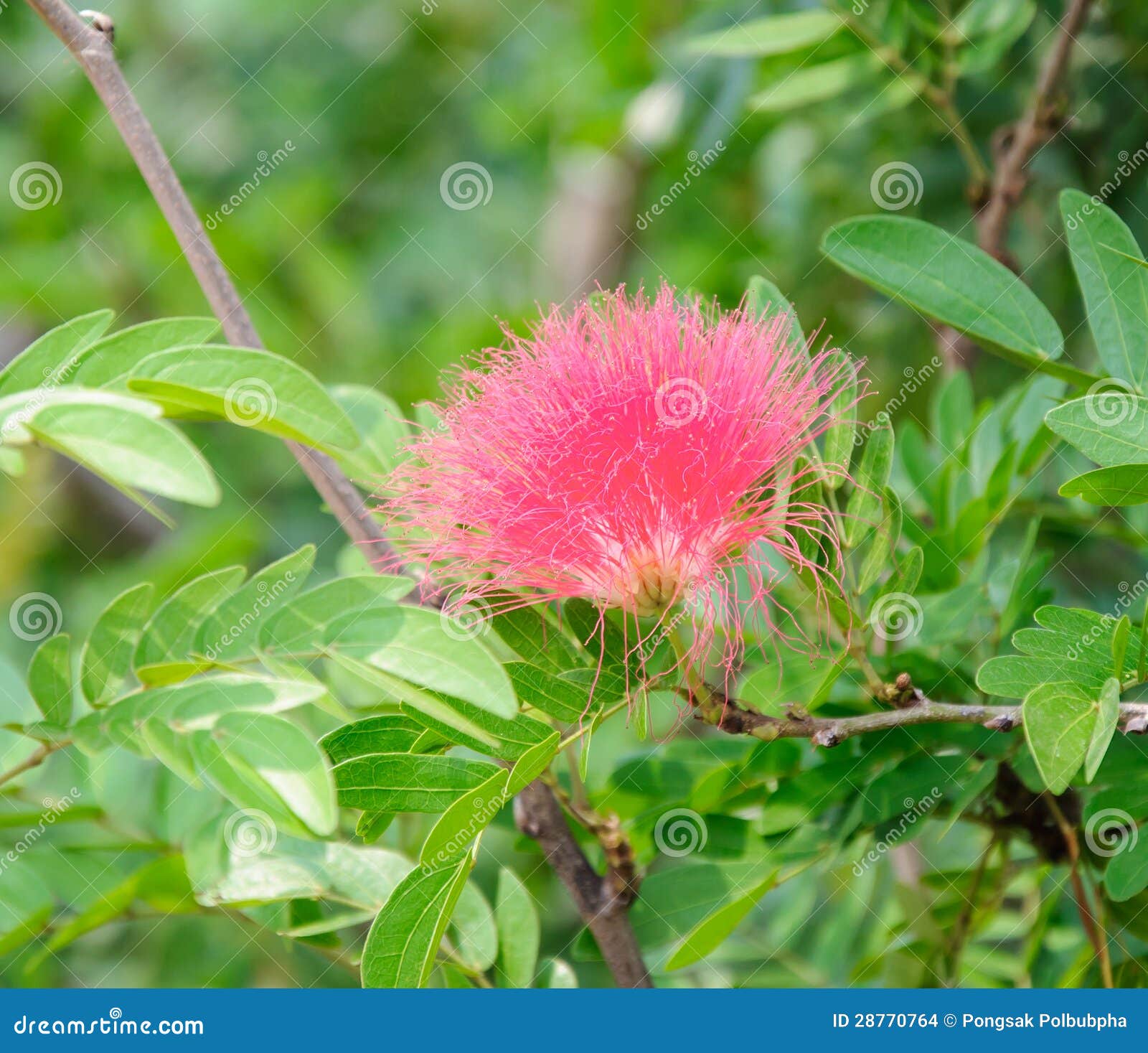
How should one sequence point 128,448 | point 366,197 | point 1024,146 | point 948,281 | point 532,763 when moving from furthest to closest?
point 366,197
point 1024,146
point 948,281
point 532,763
point 128,448

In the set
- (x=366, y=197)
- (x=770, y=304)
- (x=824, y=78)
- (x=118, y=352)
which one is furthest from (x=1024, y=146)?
(x=366, y=197)

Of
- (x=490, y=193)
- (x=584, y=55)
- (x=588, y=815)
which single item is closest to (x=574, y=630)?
(x=588, y=815)

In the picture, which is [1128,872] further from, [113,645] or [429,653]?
[113,645]

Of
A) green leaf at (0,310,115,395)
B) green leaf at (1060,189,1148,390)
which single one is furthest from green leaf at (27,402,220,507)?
green leaf at (1060,189,1148,390)

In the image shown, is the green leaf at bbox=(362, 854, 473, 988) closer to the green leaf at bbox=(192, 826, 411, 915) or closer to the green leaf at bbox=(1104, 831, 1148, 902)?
the green leaf at bbox=(192, 826, 411, 915)

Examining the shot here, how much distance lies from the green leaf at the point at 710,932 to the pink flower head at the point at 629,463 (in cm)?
28

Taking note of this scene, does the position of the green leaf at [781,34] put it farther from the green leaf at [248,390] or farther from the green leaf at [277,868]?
the green leaf at [277,868]

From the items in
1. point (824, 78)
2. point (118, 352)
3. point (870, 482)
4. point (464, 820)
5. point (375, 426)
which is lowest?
point (464, 820)

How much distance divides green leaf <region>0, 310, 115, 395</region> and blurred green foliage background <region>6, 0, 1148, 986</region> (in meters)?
1.55

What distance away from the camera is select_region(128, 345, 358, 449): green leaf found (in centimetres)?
99

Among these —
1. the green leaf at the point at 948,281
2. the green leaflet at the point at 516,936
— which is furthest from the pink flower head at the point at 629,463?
the green leaflet at the point at 516,936

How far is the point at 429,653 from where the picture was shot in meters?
0.96

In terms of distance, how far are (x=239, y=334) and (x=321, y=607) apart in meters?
0.40

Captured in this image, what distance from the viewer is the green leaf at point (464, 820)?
107cm
